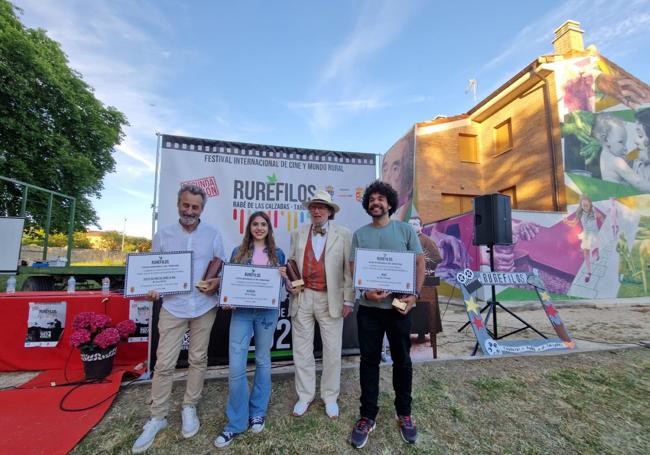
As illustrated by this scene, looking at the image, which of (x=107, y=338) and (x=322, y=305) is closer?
(x=322, y=305)

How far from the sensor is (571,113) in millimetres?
10500

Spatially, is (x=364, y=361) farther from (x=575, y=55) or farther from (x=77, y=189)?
(x=77, y=189)

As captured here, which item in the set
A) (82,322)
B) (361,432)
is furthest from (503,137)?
(82,322)

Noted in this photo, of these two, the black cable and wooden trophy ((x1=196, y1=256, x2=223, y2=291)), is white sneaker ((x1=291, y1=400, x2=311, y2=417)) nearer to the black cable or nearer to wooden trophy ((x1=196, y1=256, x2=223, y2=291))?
wooden trophy ((x1=196, y1=256, x2=223, y2=291))

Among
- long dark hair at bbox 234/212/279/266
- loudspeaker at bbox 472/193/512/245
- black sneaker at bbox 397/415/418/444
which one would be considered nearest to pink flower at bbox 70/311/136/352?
long dark hair at bbox 234/212/279/266

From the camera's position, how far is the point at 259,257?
2.51 meters

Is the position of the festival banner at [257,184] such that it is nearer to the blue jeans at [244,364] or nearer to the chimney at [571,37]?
the blue jeans at [244,364]

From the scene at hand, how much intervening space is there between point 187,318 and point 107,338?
1662mm

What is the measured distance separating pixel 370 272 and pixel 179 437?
1.93 metres

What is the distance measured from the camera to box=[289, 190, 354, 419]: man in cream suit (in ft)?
8.54

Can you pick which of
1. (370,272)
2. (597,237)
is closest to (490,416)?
(370,272)

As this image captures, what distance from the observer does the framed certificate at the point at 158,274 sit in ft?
→ 7.40

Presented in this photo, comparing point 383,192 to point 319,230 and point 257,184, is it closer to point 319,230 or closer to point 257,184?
point 319,230

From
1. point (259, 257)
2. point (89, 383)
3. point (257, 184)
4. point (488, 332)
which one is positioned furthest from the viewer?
point (488, 332)
